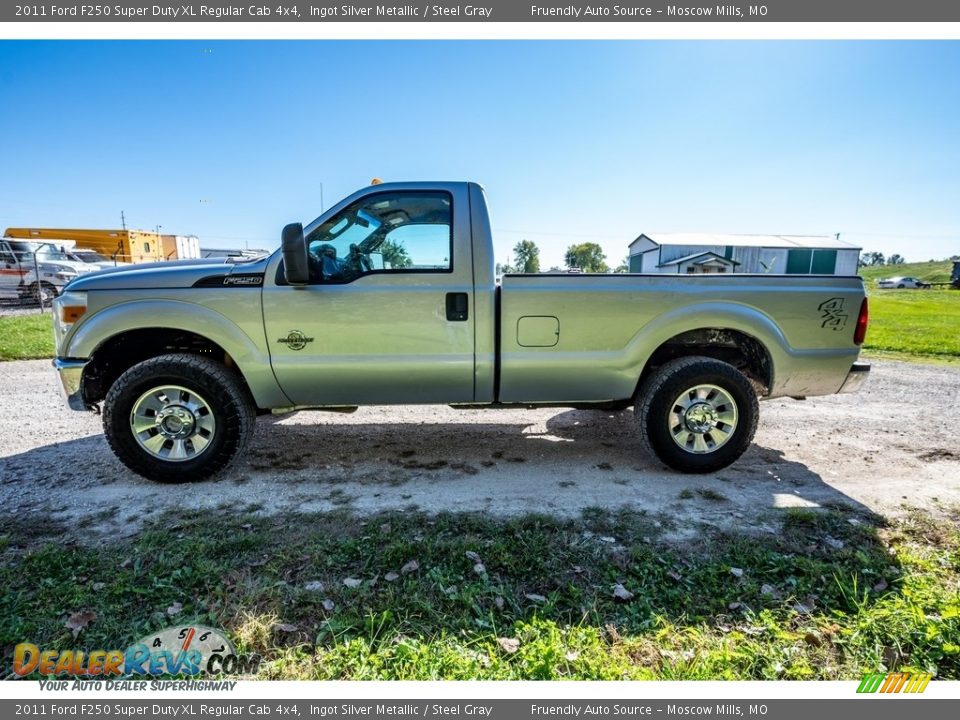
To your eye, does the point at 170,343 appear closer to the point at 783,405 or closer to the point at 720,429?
the point at 720,429

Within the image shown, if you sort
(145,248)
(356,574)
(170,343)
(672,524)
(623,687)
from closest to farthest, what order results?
(623,687) → (356,574) → (672,524) → (170,343) → (145,248)

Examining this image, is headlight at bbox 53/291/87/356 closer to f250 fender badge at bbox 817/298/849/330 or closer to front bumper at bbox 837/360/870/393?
f250 fender badge at bbox 817/298/849/330

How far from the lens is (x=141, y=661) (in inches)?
73.5

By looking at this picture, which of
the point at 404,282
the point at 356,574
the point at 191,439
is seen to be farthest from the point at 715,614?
the point at 191,439

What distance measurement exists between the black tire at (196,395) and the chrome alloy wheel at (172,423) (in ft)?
0.06

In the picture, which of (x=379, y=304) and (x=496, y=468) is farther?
(x=496, y=468)

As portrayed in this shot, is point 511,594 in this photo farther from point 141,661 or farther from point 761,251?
point 761,251

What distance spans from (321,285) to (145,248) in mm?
25376

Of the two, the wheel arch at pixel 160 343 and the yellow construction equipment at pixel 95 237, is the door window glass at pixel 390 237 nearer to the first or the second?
the wheel arch at pixel 160 343

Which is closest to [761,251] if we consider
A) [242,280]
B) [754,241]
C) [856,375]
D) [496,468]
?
[754,241]

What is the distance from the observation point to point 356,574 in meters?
2.38

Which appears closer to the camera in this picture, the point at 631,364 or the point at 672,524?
the point at 672,524

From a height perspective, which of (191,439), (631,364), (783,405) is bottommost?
(783,405)

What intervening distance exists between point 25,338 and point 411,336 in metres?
9.86
